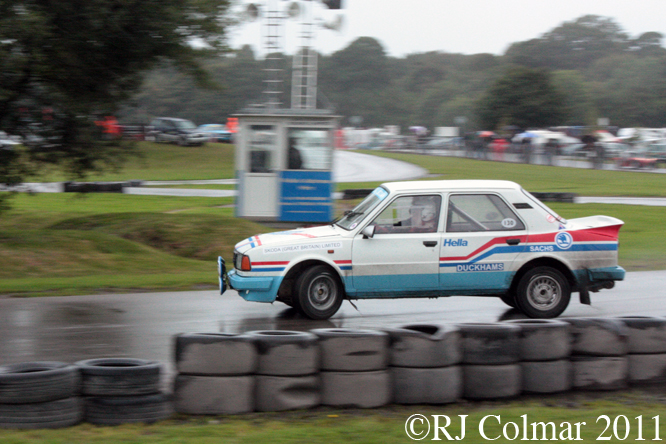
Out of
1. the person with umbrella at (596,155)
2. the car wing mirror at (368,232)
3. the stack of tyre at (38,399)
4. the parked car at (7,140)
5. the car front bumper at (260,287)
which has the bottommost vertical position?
the stack of tyre at (38,399)

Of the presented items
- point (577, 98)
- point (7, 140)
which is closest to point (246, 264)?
point (7, 140)

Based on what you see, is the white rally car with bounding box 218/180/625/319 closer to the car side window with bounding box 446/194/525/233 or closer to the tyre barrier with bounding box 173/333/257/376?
the car side window with bounding box 446/194/525/233

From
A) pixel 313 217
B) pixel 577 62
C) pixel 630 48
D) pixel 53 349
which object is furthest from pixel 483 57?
pixel 53 349

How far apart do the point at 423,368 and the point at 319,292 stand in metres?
3.04

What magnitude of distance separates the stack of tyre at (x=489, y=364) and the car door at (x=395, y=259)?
2.71m

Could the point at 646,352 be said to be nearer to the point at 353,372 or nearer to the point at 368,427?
the point at 353,372

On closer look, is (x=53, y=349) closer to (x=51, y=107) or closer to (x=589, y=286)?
(x=589, y=286)

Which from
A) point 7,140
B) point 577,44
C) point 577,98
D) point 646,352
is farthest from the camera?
point 577,44

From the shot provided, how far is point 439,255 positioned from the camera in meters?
8.43

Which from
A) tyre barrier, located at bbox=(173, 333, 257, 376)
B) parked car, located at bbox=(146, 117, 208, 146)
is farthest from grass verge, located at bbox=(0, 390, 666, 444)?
parked car, located at bbox=(146, 117, 208, 146)

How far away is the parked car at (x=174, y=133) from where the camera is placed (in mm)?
48531

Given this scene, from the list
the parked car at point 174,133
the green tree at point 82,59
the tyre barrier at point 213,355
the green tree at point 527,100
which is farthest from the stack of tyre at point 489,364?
the green tree at point 527,100

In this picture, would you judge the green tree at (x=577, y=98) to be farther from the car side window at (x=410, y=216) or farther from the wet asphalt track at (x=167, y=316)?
the car side window at (x=410, y=216)

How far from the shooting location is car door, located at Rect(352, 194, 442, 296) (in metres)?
8.37
